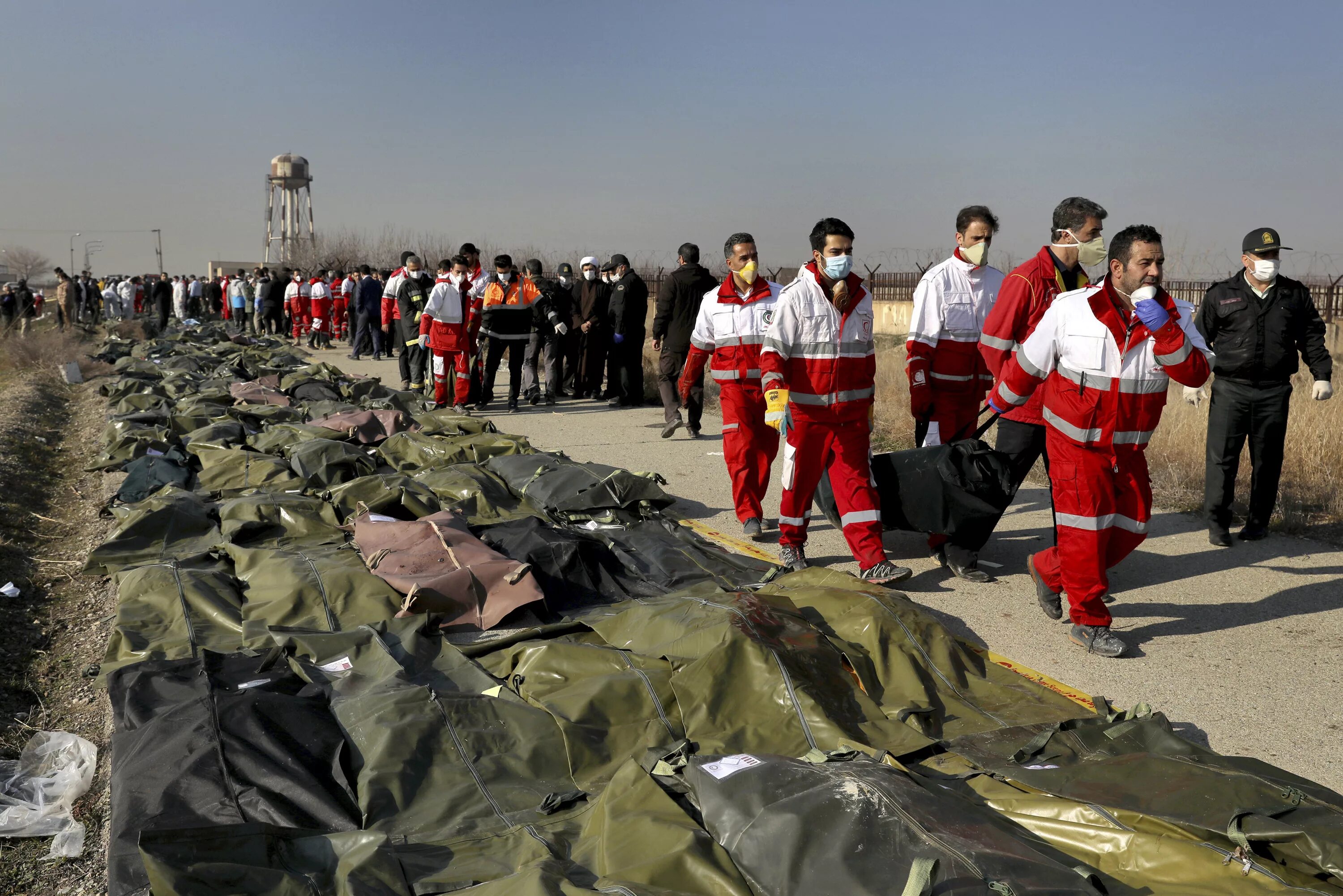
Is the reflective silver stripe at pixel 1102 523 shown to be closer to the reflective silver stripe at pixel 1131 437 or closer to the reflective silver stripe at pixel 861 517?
the reflective silver stripe at pixel 1131 437

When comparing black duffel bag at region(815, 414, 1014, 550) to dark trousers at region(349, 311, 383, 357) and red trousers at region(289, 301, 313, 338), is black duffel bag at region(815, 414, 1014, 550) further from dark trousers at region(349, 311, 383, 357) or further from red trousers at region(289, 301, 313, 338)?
red trousers at region(289, 301, 313, 338)

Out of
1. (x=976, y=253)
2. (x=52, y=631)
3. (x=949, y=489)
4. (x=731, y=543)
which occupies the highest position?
(x=976, y=253)

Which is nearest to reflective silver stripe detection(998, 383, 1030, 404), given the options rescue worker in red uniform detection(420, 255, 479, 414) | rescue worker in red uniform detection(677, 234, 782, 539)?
rescue worker in red uniform detection(677, 234, 782, 539)

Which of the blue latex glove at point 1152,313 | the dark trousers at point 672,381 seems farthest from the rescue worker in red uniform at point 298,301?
the blue latex glove at point 1152,313

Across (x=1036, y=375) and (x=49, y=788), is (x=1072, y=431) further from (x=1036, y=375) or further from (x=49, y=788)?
(x=49, y=788)

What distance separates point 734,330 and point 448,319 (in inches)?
236

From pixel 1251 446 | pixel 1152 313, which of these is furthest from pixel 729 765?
pixel 1251 446

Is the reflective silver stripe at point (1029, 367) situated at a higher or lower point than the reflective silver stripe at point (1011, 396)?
higher

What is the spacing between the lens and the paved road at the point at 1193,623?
4.28 m

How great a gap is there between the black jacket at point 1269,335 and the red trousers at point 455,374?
27.7 ft

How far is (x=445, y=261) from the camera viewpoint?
13.7 m

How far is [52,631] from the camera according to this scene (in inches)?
223

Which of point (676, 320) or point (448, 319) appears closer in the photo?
point (676, 320)

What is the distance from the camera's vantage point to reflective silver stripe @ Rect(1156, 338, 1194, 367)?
4762 mm
